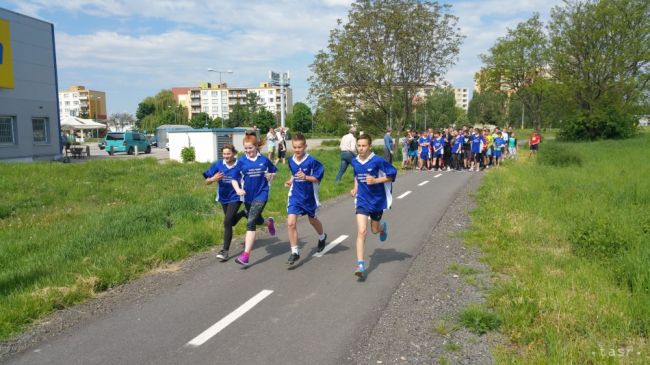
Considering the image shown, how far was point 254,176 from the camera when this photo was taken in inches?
280

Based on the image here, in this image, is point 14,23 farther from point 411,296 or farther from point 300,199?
point 411,296

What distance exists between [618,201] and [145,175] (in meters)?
14.8

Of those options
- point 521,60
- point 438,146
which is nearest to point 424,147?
point 438,146

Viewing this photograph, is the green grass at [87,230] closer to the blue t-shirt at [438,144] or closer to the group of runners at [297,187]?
the group of runners at [297,187]

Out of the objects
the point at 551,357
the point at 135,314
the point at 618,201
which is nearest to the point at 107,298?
the point at 135,314

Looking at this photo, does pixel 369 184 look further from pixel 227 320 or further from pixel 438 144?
pixel 438 144

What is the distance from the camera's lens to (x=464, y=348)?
4.10m

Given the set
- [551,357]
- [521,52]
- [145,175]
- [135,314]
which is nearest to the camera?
[551,357]

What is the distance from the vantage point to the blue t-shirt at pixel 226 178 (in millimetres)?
7176

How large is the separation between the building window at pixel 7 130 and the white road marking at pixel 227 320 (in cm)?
2462

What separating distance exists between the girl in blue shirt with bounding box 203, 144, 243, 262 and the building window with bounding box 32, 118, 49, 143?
23.9 m

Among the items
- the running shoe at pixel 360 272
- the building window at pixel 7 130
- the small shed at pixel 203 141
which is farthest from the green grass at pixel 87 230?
the building window at pixel 7 130

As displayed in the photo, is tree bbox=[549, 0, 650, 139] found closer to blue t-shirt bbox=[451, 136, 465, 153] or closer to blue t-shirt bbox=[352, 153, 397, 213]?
blue t-shirt bbox=[451, 136, 465, 153]

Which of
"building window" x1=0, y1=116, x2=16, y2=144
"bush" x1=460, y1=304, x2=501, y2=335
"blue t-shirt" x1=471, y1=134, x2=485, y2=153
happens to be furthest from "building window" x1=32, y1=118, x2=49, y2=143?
"bush" x1=460, y1=304, x2=501, y2=335
